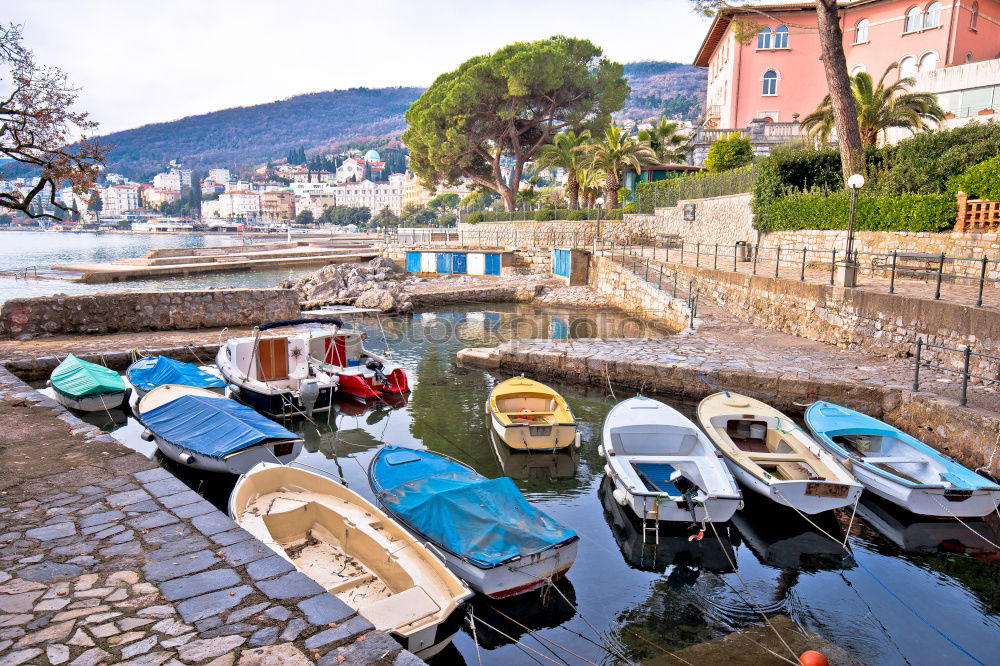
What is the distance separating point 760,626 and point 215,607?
14.1 ft

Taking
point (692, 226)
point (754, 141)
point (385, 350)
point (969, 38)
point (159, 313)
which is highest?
point (969, 38)

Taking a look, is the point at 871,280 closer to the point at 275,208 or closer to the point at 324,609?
the point at 324,609

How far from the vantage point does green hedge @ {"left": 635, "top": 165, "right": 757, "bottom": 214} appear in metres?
26.3

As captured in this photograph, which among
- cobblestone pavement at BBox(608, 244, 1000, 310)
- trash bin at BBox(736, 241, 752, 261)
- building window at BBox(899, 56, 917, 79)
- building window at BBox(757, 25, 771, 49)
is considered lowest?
cobblestone pavement at BBox(608, 244, 1000, 310)

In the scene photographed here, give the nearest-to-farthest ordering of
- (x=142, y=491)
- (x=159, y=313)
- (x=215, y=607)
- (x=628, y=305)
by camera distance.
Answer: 1. (x=215, y=607)
2. (x=142, y=491)
3. (x=159, y=313)
4. (x=628, y=305)

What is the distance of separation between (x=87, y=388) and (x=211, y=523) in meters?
8.06

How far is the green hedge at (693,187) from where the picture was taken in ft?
86.2

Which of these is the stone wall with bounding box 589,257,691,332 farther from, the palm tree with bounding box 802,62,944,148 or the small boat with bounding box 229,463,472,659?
the small boat with bounding box 229,463,472,659

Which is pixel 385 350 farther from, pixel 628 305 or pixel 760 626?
pixel 760 626

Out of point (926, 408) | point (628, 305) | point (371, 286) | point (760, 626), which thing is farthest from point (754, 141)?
point (760, 626)

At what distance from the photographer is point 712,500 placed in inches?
285

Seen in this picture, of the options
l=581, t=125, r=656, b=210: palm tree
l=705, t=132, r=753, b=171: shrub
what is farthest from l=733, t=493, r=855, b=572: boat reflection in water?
l=581, t=125, r=656, b=210: palm tree

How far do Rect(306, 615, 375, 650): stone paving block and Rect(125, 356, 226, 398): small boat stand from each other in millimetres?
8848

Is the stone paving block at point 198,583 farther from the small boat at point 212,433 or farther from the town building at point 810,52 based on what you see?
the town building at point 810,52
